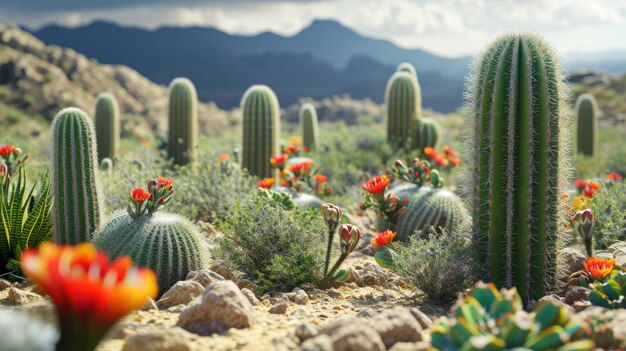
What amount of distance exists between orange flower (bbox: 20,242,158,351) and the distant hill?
5866 cm

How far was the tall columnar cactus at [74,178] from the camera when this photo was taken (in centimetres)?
562

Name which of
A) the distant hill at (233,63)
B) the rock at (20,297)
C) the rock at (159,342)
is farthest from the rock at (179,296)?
the distant hill at (233,63)

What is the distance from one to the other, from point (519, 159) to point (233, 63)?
74293 millimetres

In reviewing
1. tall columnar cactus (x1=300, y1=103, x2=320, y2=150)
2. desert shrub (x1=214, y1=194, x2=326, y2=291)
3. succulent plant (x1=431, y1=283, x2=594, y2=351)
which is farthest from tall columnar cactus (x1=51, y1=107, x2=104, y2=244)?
tall columnar cactus (x1=300, y1=103, x2=320, y2=150)

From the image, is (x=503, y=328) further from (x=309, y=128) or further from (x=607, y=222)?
(x=309, y=128)

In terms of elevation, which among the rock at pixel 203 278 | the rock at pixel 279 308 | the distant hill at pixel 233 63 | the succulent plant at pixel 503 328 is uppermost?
the distant hill at pixel 233 63

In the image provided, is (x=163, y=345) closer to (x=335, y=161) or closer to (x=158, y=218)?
(x=158, y=218)

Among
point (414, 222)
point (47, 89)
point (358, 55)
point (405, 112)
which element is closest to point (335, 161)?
point (405, 112)

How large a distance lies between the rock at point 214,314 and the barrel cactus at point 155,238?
1.41 m

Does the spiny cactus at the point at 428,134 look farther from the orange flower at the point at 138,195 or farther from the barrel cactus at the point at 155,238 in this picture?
the orange flower at the point at 138,195

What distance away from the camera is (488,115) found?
16.6ft

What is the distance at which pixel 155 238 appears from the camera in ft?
17.2

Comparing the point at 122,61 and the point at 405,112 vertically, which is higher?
the point at 122,61

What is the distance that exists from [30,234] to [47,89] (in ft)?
101
